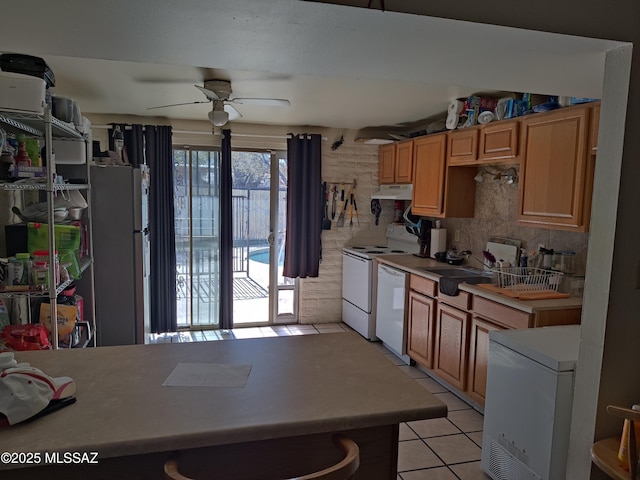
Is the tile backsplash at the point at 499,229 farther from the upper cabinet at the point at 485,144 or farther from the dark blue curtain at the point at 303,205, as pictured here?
the dark blue curtain at the point at 303,205

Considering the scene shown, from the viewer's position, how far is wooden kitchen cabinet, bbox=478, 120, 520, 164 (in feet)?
9.87

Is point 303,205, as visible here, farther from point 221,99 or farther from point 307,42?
point 307,42

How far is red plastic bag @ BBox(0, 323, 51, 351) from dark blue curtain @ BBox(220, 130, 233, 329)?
2.44 m

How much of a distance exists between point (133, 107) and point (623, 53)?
365 cm

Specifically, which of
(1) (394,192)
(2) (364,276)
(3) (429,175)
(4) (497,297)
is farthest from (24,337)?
(1) (394,192)

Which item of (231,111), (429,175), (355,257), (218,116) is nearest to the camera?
(218,116)

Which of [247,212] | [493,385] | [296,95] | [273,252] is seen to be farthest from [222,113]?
[493,385]

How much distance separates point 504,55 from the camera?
5.04ft

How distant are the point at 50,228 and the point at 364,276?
300 centimetres

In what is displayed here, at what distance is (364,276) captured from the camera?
4543 mm

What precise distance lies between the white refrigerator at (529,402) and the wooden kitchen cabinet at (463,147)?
1.54m

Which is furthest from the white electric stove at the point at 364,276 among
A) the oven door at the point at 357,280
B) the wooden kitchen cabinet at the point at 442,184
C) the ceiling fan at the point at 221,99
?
the ceiling fan at the point at 221,99

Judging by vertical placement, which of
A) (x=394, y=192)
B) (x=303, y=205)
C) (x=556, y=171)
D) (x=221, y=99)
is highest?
(x=221, y=99)

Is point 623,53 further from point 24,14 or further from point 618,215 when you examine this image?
point 24,14
